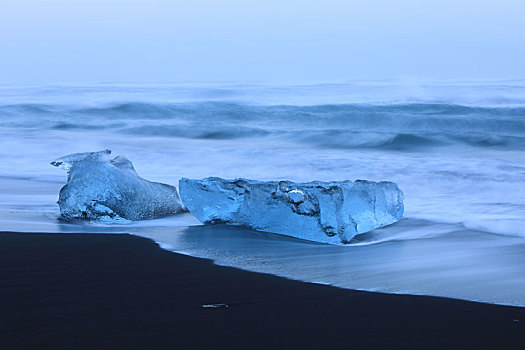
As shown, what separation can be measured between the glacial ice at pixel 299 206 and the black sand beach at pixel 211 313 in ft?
2.75

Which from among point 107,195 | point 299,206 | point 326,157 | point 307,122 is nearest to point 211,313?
point 299,206

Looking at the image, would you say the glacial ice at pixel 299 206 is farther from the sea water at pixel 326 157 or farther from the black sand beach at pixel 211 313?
the black sand beach at pixel 211 313

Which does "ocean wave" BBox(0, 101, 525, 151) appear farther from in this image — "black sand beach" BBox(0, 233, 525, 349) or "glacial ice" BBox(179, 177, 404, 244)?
"black sand beach" BBox(0, 233, 525, 349)

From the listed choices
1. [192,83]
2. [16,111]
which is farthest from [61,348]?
[192,83]

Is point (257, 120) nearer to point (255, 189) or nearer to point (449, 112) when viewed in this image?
point (449, 112)

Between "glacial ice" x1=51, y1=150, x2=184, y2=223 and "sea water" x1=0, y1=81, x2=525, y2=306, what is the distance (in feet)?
0.38

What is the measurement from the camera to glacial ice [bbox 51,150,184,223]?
4.27m

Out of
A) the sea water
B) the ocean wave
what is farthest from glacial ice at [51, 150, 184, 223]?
the ocean wave

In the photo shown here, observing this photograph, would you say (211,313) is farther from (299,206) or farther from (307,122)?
(307,122)

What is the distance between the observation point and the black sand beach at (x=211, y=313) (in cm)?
217

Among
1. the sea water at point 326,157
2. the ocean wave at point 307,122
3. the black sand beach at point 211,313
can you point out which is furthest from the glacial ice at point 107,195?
the ocean wave at point 307,122

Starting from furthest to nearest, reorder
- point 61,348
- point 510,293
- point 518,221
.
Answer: point 518,221, point 510,293, point 61,348

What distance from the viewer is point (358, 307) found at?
8.30ft

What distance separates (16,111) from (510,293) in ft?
44.5
